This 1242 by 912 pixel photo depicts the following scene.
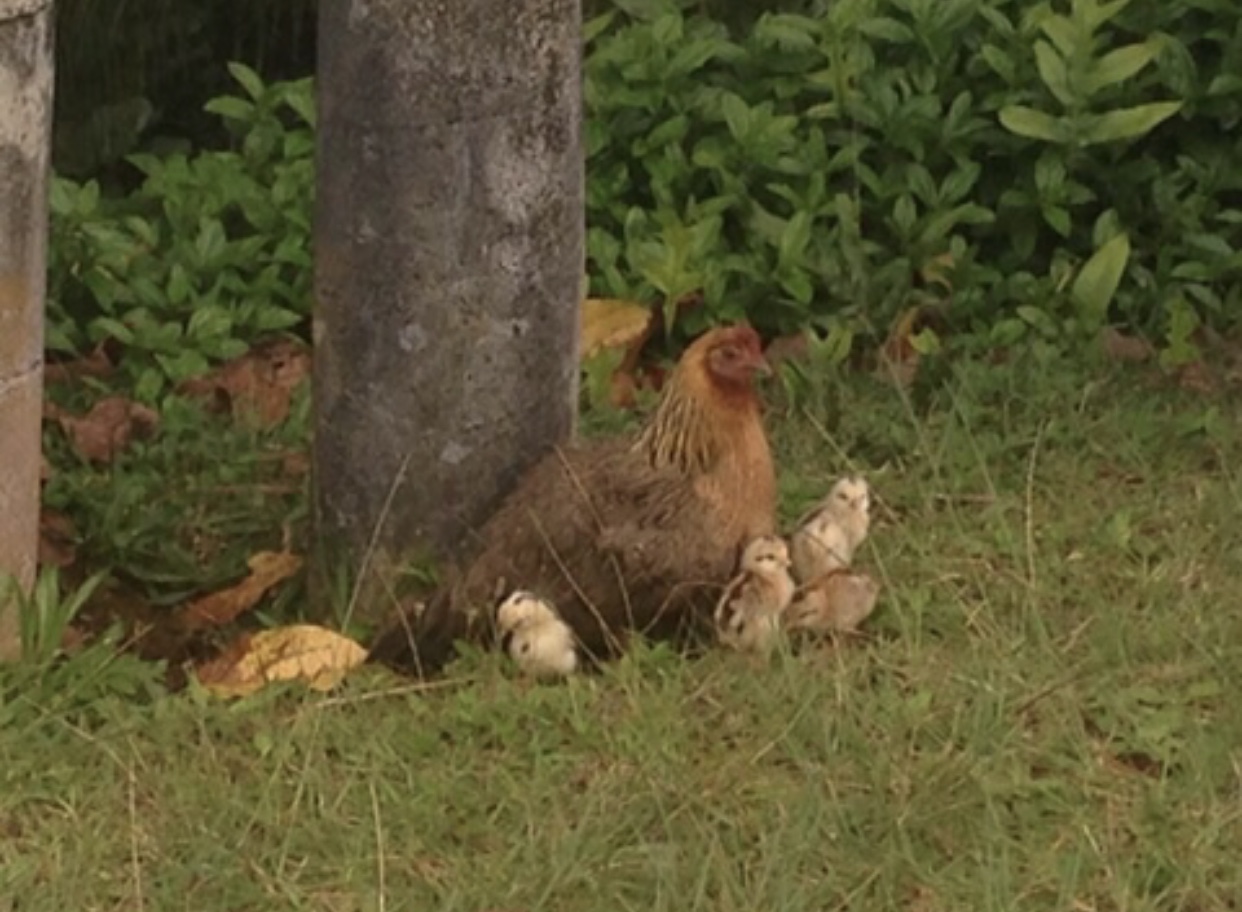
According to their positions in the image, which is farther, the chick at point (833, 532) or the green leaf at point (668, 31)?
the green leaf at point (668, 31)

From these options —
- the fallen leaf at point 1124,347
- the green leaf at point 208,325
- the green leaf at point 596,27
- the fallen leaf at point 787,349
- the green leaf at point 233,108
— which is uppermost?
the green leaf at point 596,27

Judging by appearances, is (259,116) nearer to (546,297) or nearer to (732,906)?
(546,297)

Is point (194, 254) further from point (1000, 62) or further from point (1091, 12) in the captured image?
point (1091, 12)

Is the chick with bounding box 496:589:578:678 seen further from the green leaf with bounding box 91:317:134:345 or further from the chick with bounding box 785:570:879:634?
the green leaf with bounding box 91:317:134:345

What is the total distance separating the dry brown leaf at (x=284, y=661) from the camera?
6.11m

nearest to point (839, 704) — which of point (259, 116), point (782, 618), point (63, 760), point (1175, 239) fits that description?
point (782, 618)

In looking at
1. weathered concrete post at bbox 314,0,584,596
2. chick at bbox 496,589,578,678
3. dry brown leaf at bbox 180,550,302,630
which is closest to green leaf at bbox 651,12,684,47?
weathered concrete post at bbox 314,0,584,596

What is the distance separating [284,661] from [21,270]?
0.79m

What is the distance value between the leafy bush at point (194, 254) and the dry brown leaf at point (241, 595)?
924 mm

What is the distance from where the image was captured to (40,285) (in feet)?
20.3

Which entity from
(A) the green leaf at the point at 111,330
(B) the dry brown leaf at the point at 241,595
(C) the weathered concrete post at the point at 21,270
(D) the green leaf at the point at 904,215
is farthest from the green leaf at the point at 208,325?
(D) the green leaf at the point at 904,215

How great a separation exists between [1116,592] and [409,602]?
1257 mm

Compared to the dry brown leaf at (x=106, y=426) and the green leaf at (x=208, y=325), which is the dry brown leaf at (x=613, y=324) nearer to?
the green leaf at (x=208, y=325)

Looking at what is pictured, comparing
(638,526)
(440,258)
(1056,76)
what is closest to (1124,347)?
(1056,76)
